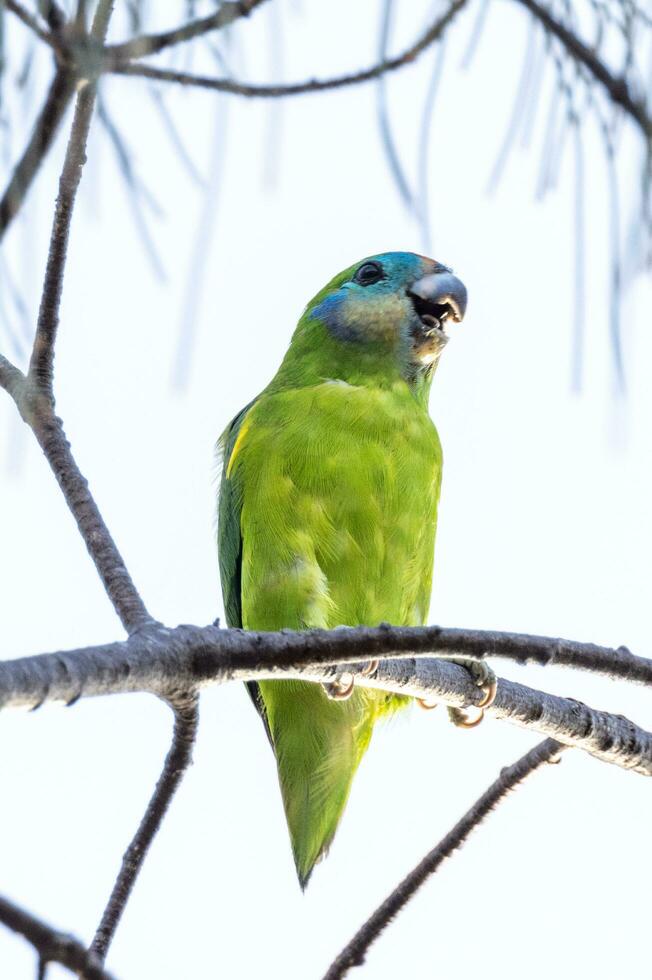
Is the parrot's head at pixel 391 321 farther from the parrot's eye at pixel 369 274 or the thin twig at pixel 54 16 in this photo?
the thin twig at pixel 54 16

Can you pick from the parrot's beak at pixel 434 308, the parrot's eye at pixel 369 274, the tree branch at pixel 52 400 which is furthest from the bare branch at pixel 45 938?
the parrot's eye at pixel 369 274

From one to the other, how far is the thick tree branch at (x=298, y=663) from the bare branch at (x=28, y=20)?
679mm

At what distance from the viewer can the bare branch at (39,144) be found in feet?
5.03

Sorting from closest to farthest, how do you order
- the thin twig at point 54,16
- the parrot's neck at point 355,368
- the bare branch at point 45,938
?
the bare branch at point 45,938
the thin twig at point 54,16
the parrot's neck at point 355,368

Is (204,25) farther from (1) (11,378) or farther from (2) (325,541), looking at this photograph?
(2) (325,541)

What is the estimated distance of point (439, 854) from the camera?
2.17 meters

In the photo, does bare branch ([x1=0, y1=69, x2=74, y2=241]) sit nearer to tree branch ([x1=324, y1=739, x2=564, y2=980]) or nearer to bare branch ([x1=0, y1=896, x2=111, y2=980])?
bare branch ([x1=0, y1=896, x2=111, y2=980])

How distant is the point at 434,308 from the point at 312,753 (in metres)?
1.40

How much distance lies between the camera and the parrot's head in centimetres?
364

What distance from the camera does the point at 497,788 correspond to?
7.41 ft

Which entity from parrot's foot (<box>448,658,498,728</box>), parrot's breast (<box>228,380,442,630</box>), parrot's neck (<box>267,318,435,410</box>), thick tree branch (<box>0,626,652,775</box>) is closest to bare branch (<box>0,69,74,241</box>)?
thick tree branch (<box>0,626,652,775</box>)

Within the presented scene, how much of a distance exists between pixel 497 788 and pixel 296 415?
140 centimetres

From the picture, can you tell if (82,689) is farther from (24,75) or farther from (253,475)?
(253,475)

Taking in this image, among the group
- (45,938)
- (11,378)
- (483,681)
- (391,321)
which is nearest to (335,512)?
(391,321)
